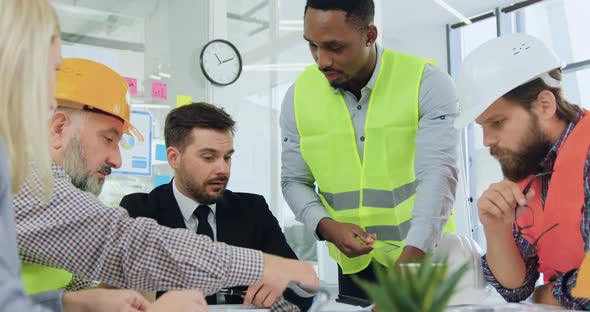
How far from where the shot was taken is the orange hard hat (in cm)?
180

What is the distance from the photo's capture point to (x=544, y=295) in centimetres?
158

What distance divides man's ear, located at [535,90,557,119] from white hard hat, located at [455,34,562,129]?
0.04 m

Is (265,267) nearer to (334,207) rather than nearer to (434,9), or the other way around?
(334,207)

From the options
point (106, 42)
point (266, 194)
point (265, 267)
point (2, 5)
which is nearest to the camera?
point (2, 5)

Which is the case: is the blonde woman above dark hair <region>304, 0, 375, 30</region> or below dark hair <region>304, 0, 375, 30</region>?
below

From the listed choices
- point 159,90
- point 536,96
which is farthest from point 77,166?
point 159,90

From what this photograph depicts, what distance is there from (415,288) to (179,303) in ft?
2.30

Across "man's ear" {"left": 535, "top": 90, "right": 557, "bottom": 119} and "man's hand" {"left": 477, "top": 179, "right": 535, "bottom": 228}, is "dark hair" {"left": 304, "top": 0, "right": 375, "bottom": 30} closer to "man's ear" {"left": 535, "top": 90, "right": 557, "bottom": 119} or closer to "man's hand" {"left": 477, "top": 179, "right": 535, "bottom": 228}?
"man's ear" {"left": 535, "top": 90, "right": 557, "bottom": 119}

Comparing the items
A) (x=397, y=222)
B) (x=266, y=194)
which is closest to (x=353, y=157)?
(x=397, y=222)

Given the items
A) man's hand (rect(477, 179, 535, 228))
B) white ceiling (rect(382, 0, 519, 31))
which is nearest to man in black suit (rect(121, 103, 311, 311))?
man's hand (rect(477, 179, 535, 228))

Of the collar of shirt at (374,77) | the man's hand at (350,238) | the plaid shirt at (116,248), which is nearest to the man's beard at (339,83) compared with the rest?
the collar of shirt at (374,77)

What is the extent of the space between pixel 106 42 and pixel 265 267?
3204 millimetres

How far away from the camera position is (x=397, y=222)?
221cm

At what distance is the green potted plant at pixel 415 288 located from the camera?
0.63m
